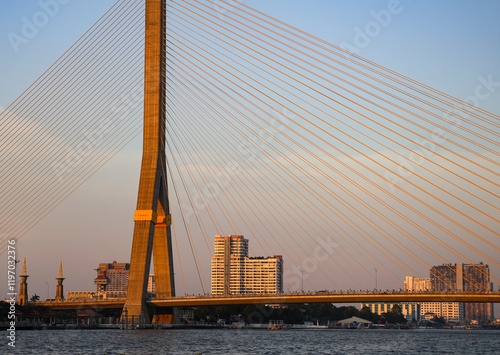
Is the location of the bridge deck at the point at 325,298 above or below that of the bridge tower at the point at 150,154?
below

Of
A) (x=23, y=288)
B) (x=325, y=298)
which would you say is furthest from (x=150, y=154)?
(x=23, y=288)

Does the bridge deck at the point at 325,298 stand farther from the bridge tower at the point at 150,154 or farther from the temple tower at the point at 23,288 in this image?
the temple tower at the point at 23,288

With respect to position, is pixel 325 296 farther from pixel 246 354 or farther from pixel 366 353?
pixel 246 354

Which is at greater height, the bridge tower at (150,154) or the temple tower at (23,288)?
the bridge tower at (150,154)

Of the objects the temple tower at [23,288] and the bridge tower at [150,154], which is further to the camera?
the temple tower at [23,288]

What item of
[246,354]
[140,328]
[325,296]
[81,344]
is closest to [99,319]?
[140,328]

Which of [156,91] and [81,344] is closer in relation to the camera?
[81,344]

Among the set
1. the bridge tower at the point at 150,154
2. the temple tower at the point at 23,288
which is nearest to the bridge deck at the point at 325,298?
the bridge tower at the point at 150,154

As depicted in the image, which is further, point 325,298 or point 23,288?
point 23,288

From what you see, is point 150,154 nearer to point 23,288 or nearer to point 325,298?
point 325,298

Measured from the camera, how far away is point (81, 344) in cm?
5441

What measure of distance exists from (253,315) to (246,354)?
123 meters

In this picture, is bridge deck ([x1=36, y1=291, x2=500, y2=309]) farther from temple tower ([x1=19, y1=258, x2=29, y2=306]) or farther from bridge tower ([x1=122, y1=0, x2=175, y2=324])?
temple tower ([x1=19, y1=258, x2=29, y2=306])

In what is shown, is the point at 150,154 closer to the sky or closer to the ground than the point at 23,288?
closer to the sky
